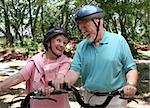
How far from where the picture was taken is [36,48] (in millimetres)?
25781

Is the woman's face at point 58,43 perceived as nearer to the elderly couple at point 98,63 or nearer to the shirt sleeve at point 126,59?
the elderly couple at point 98,63

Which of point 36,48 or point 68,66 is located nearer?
point 68,66

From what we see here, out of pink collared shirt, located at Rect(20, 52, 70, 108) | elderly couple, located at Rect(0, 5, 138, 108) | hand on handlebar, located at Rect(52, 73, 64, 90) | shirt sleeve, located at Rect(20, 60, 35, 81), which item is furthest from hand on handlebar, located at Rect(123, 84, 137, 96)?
shirt sleeve, located at Rect(20, 60, 35, 81)

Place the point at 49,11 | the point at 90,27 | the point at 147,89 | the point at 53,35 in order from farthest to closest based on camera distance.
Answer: the point at 49,11
the point at 147,89
the point at 53,35
the point at 90,27

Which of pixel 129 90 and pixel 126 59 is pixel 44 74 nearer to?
pixel 126 59

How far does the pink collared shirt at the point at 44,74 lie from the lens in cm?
326

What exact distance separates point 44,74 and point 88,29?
2.22 feet

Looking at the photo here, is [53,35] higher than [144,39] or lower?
higher

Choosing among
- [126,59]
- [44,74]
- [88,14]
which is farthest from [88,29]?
[44,74]

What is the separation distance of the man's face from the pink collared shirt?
1.50 ft

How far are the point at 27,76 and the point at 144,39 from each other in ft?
139

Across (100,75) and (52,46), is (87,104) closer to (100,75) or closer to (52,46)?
(100,75)

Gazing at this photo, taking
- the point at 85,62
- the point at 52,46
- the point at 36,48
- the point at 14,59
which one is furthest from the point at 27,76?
the point at 36,48

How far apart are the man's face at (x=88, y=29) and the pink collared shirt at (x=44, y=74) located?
18.1 inches
